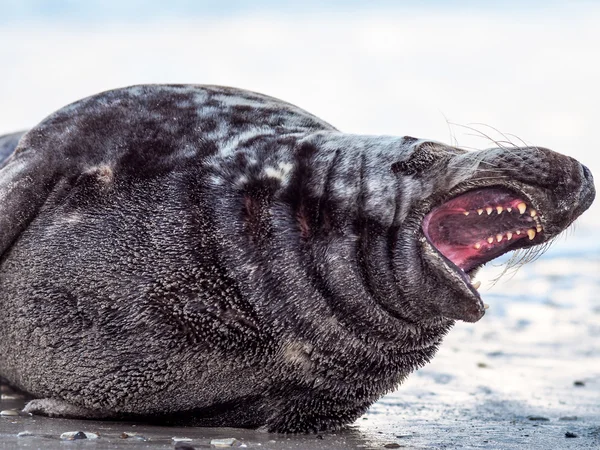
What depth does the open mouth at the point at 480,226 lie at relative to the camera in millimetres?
5477

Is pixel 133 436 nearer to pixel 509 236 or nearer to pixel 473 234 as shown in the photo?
pixel 473 234

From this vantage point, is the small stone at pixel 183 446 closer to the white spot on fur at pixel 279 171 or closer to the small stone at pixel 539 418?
the white spot on fur at pixel 279 171

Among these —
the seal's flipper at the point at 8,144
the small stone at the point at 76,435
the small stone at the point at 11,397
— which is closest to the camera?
the small stone at the point at 76,435

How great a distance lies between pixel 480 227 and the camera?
18.5ft

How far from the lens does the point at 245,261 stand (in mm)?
5535

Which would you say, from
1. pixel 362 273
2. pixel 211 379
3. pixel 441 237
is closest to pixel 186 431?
pixel 211 379

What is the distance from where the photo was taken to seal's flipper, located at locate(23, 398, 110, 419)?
19.2 feet

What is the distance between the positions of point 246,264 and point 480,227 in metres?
1.08

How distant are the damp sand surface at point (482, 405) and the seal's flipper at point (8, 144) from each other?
1.55 m

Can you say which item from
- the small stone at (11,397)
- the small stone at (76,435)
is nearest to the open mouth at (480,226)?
the small stone at (76,435)

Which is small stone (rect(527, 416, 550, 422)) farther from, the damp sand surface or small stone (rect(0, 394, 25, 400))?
small stone (rect(0, 394, 25, 400))

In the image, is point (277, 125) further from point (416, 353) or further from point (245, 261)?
point (416, 353)

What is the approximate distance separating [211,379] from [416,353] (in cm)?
96

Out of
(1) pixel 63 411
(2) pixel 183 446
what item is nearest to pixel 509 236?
(2) pixel 183 446
